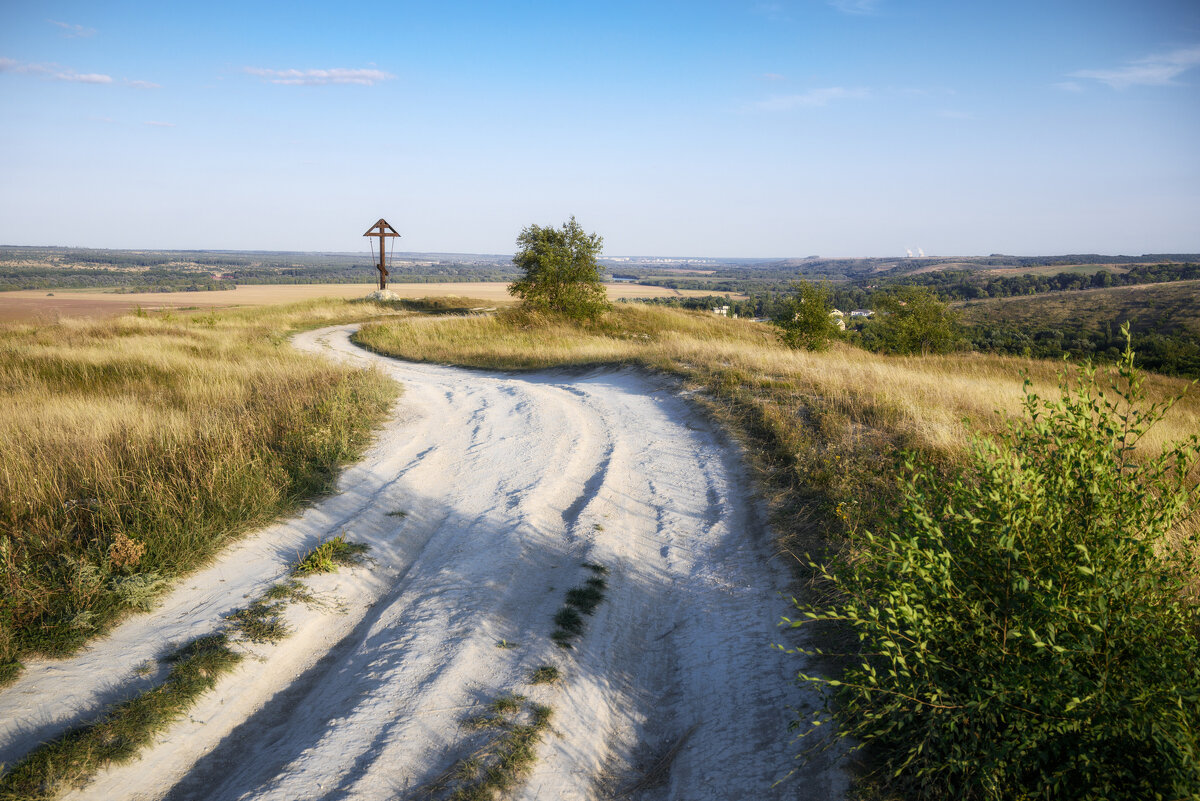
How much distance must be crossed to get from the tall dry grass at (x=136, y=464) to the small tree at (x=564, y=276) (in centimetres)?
1521

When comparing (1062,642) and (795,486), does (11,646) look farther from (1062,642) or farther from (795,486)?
(795,486)

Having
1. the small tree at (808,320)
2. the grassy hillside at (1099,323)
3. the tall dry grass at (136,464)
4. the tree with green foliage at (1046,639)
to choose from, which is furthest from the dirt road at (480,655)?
the grassy hillside at (1099,323)

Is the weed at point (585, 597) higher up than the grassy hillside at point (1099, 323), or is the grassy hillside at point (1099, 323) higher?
the grassy hillside at point (1099, 323)

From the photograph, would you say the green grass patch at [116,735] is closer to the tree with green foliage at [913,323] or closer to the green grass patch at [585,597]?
the green grass patch at [585,597]

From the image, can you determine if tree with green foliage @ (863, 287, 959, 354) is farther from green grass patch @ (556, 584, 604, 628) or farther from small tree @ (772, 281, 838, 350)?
green grass patch @ (556, 584, 604, 628)

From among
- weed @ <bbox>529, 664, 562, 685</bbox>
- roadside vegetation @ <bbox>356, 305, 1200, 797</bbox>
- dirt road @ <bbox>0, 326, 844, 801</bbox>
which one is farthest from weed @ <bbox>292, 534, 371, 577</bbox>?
roadside vegetation @ <bbox>356, 305, 1200, 797</bbox>

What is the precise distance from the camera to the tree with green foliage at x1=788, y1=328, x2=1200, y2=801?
234 cm

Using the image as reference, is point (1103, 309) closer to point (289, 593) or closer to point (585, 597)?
point (585, 597)

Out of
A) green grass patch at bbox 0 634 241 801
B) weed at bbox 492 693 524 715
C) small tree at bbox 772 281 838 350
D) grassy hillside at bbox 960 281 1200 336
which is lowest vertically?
weed at bbox 492 693 524 715

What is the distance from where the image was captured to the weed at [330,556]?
5289 mm

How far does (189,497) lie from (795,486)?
6681mm

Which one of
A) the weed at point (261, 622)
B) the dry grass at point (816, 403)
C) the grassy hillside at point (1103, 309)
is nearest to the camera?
the weed at point (261, 622)

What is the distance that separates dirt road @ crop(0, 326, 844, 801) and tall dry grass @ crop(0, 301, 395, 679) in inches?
14.3

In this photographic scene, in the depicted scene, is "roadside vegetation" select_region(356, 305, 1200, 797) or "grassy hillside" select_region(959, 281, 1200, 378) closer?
"roadside vegetation" select_region(356, 305, 1200, 797)
